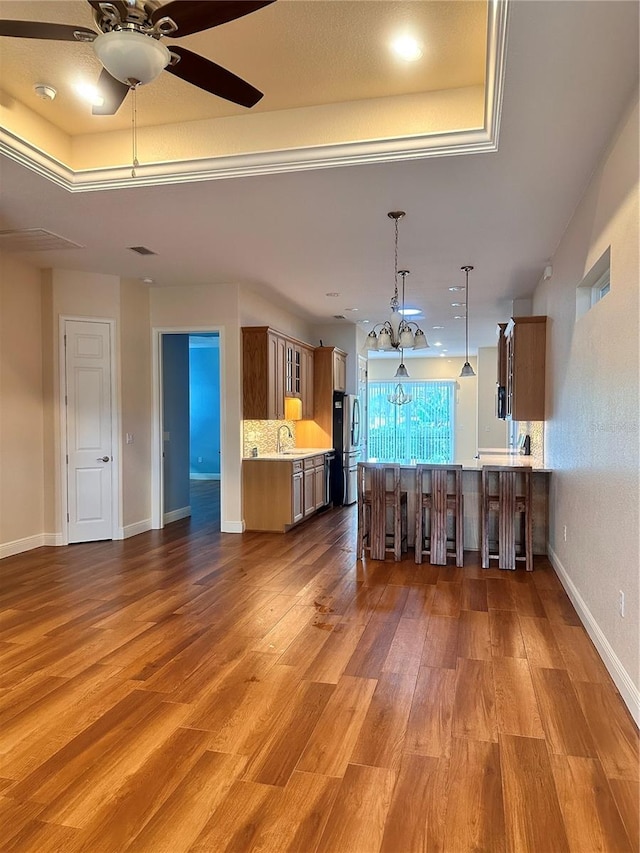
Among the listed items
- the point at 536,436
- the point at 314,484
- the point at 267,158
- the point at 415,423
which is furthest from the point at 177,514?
the point at 415,423

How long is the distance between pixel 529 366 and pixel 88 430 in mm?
4768

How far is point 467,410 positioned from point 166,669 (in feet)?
38.9

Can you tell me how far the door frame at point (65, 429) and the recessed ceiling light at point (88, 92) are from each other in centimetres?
293

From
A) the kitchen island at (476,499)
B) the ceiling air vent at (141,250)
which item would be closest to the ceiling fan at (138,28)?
the ceiling air vent at (141,250)

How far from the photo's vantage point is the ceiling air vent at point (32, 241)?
4.73 meters

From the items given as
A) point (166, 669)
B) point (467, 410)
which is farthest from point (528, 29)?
point (467, 410)

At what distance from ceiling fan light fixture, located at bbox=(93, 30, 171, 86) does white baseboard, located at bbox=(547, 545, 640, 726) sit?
335 cm

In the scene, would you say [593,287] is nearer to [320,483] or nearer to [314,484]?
[314,484]

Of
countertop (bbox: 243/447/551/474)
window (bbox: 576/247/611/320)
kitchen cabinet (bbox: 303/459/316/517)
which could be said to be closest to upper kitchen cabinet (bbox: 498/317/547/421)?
countertop (bbox: 243/447/551/474)

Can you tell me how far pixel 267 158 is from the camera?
3529 mm

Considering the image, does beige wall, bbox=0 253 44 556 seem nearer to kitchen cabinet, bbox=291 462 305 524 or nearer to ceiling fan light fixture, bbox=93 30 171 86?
kitchen cabinet, bbox=291 462 305 524

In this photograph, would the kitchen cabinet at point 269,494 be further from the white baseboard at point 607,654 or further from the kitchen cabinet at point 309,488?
the white baseboard at point 607,654

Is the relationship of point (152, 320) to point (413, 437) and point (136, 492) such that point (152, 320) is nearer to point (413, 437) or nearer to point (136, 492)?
point (136, 492)

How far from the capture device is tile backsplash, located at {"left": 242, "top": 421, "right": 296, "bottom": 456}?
268 inches
